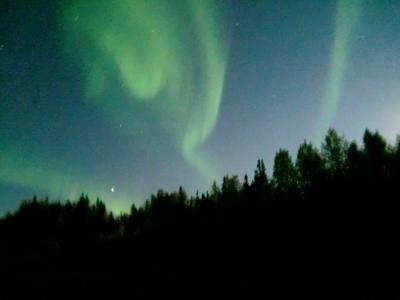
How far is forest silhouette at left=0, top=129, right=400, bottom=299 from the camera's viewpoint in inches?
613

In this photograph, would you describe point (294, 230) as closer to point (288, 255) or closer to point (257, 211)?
point (288, 255)

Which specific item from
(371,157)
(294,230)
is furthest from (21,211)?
(371,157)

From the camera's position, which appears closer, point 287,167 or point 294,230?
point 294,230

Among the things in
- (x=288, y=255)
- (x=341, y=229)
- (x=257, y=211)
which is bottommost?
(x=288, y=255)

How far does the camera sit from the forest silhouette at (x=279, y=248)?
15.6 m

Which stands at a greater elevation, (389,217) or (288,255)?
(389,217)

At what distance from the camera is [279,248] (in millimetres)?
23172

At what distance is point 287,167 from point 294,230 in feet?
107

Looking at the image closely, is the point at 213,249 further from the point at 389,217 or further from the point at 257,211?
the point at 389,217

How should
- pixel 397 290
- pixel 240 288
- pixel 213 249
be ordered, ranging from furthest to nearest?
pixel 213 249 < pixel 240 288 < pixel 397 290

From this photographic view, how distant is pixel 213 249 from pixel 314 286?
1641 cm

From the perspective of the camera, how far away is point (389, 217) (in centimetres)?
2270

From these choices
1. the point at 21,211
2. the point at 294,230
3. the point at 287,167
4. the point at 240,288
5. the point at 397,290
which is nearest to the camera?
the point at 397,290

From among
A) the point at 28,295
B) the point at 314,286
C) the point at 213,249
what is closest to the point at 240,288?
the point at 314,286
